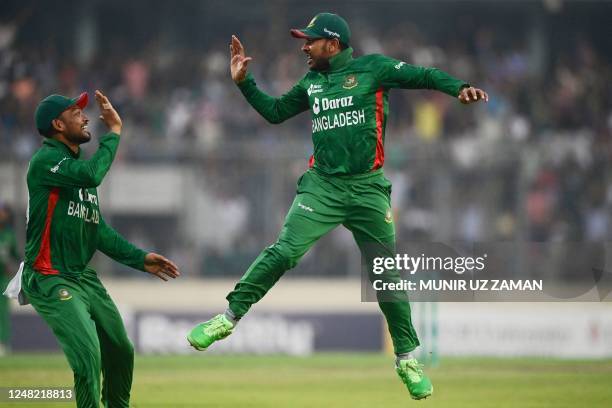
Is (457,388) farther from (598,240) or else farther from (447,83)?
(598,240)

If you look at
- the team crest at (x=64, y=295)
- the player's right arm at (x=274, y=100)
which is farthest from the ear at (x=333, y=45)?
the team crest at (x=64, y=295)

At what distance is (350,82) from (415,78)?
55cm

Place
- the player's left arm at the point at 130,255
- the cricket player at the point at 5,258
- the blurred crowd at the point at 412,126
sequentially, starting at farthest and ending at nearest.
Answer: the blurred crowd at the point at 412,126 < the cricket player at the point at 5,258 < the player's left arm at the point at 130,255

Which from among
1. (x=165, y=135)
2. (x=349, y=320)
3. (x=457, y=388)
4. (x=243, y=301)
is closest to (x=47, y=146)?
(x=243, y=301)

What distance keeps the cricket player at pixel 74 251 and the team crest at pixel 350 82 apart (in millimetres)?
2022

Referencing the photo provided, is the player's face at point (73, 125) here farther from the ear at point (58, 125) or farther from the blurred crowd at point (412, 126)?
the blurred crowd at point (412, 126)

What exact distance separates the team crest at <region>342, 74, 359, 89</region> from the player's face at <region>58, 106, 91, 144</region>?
7.30 feet

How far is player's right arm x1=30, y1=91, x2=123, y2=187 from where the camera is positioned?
8922mm

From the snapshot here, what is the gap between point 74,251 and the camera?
9.24 metres

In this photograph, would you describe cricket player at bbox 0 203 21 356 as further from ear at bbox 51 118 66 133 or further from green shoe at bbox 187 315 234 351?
ear at bbox 51 118 66 133

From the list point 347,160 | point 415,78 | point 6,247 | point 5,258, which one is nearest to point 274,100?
point 347,160

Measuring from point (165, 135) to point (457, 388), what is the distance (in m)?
13.2

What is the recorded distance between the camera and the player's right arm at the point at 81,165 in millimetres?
8922

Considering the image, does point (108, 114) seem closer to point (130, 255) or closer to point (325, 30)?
point (130, 255)
